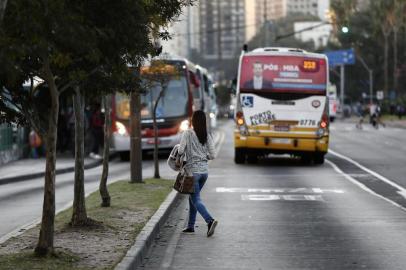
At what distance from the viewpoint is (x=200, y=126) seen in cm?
1225

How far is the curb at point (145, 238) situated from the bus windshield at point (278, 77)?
11.7 metres

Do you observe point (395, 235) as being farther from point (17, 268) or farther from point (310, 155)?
point (310, 155)

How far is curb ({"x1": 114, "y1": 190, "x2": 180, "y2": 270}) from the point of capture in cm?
938

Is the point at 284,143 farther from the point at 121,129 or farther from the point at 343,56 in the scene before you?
the point at 343,56

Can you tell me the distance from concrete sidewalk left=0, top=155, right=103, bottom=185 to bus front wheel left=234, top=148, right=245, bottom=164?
4.82 m

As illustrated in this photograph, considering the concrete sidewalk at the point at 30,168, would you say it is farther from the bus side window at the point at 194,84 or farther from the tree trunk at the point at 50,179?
the tree trunk at the point at 50,179

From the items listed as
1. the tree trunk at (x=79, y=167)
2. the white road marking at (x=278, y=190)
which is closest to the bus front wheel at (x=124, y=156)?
the white road marking at (x=278, y=190)

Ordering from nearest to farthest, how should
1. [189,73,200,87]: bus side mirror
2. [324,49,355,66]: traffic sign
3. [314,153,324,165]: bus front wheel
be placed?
[314,153,324,165]: bus front wheel
[189,73,200,87]: bus side mirror
[324,49,355,66]: traffic sign

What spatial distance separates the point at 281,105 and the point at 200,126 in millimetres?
15229

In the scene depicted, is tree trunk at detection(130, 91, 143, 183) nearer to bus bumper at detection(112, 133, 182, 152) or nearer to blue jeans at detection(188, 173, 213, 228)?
blue jeans at detection(188, 173, 213, 228)

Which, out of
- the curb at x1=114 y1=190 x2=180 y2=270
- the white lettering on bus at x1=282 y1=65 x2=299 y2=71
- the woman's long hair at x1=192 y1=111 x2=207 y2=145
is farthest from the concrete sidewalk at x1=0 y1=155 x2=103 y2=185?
the woman's long hair at x1=192 y1=111 x2=207 y2=145

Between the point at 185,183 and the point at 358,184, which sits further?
the point at 358,184

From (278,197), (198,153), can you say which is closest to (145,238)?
(198,153)

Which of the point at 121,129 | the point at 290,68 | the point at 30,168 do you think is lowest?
the point at 30,168
